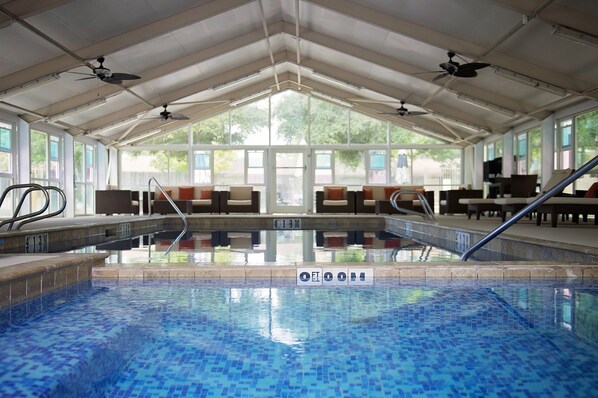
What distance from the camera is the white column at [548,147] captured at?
36.6 feet

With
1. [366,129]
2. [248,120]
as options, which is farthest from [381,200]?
[248,120]

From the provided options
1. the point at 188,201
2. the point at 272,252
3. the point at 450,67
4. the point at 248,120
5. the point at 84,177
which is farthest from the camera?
the point at 248,120

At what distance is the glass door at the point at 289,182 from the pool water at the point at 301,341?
13000 mm

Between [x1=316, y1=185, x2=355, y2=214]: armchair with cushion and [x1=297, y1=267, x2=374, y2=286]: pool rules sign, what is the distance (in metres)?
9.66

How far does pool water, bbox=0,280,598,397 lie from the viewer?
5.81 feet

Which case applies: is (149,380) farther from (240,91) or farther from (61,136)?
(240,91)

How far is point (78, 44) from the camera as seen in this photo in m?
8.70

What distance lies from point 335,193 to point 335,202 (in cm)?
36

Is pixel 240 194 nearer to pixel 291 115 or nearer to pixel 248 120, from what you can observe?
pixel 248 120

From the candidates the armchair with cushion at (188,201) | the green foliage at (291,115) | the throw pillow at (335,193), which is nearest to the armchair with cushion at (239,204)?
the armchair with cushion at (188,201)

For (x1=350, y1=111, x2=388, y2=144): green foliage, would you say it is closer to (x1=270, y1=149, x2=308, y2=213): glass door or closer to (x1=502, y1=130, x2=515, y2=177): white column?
(x1=270, y1=149, x2=308, y2=213): glass door

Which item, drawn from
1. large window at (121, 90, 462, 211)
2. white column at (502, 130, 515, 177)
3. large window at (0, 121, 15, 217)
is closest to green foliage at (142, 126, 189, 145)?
large window at (121, 90, 462, 211)

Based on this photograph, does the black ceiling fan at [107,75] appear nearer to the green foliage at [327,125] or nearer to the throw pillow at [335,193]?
the throw pillow at [335,193]

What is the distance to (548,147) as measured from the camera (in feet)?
36.8
